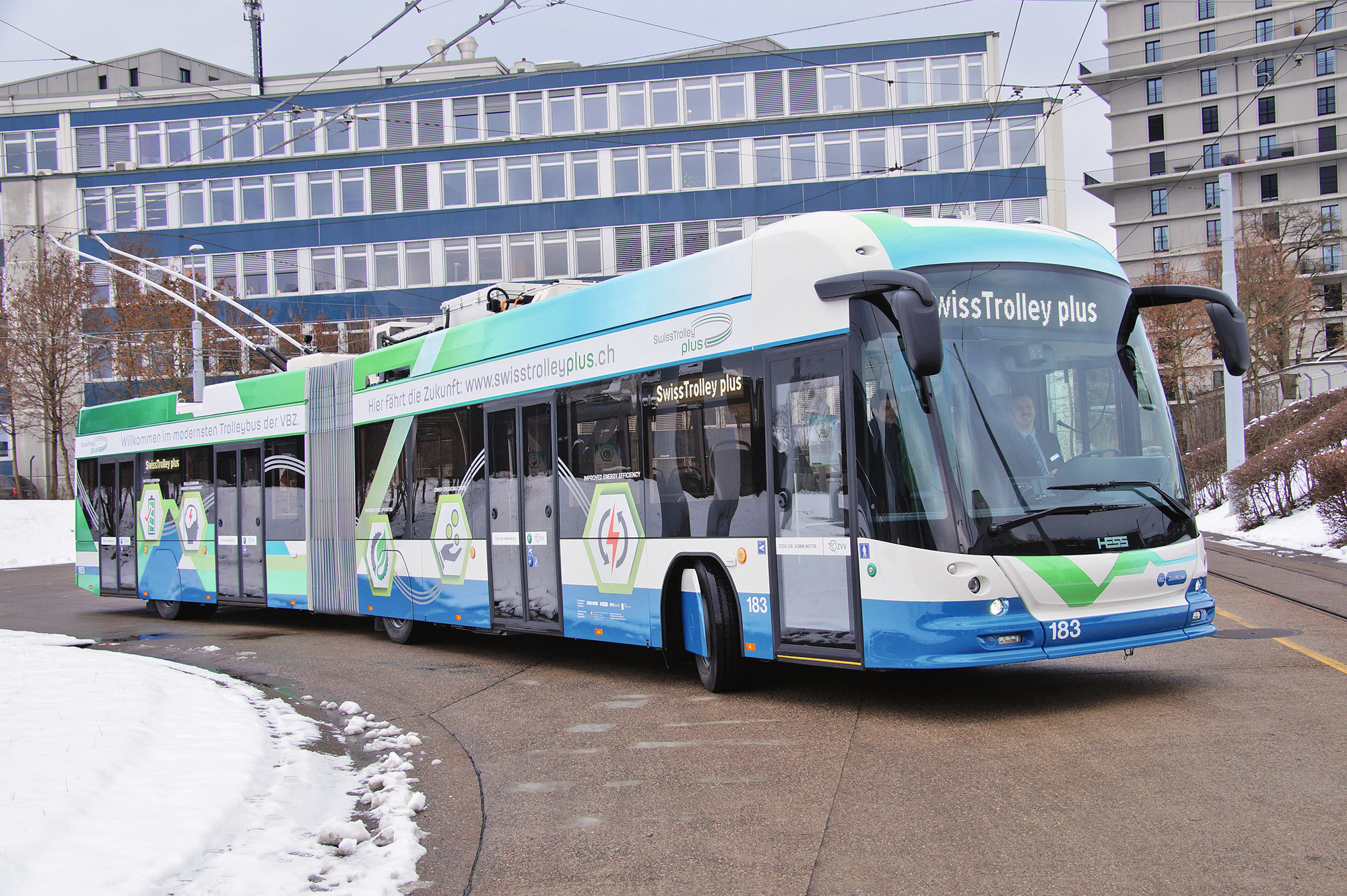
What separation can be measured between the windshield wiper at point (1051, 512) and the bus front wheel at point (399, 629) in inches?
317

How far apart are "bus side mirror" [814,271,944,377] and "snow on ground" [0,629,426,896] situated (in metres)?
3.63

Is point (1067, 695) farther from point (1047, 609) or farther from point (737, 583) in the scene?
point (737, 583)

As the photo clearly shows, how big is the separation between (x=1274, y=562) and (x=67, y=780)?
52.7ft

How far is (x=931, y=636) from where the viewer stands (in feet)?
23.9

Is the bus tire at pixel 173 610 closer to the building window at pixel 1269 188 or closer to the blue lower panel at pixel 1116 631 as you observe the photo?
the blue lower panel at pixel 1116 631

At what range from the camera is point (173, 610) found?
61.6 feet

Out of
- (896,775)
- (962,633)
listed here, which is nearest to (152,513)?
(962,633)

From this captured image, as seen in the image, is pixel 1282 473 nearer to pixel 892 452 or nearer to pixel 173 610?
pixel 892 452

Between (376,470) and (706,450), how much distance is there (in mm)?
6151

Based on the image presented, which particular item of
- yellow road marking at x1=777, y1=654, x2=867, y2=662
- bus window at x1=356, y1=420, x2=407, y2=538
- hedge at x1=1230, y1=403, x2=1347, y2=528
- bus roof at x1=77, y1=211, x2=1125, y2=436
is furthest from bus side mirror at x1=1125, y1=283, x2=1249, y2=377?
hedge at x1=1230, y1=403, x2=1347, y2=528

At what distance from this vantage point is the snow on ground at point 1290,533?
1867 cm

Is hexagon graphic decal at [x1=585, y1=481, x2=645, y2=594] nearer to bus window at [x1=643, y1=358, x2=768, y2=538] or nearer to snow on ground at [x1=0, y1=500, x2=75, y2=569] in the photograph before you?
bus window at [x1=643, y1=358, x2=768, y2=538]

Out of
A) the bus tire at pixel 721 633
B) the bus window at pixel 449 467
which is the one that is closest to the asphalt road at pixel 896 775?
the bus tire at pixel 721 633

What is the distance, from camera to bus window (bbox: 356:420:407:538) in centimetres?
1348
